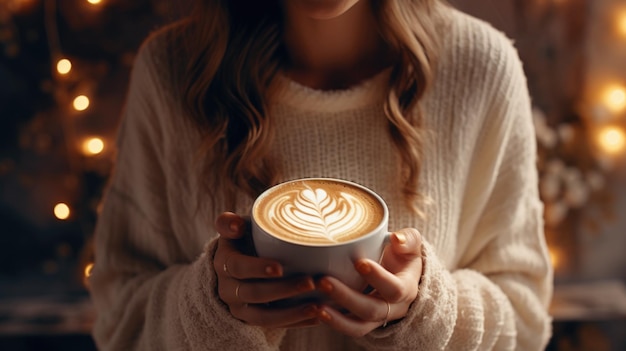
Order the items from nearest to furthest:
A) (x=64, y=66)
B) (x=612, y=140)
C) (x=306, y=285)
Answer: (x=306, y=285) → (x=64, y=66) → (x=612, y=140)

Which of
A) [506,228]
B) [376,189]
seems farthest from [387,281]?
[506,228]

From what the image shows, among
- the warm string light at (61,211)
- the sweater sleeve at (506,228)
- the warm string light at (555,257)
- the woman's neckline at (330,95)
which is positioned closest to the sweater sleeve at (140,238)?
the woman's neckline at (330,95)

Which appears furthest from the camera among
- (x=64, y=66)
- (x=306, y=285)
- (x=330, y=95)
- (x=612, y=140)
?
(x=612, y=140)

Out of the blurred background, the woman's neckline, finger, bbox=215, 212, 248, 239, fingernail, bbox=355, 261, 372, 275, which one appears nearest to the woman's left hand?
fingernail, bbox=355, 261, 372, 275

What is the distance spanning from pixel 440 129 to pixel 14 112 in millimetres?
1169

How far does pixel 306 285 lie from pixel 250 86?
0.41m

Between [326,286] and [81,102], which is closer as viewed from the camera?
[326,286]

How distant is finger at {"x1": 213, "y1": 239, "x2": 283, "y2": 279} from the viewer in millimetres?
607

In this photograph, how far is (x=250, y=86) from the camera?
0.93 meters

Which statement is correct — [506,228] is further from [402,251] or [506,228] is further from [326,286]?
[326,286]

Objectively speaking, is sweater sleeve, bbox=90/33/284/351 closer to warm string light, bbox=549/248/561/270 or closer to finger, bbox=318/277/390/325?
finger, bbox=318/277/390/325

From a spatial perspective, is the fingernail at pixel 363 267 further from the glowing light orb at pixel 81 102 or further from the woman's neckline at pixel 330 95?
the glowing light orb at pixel 81 102

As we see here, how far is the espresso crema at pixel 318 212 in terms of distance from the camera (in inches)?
24.4

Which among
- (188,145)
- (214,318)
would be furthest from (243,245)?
(188,145)
